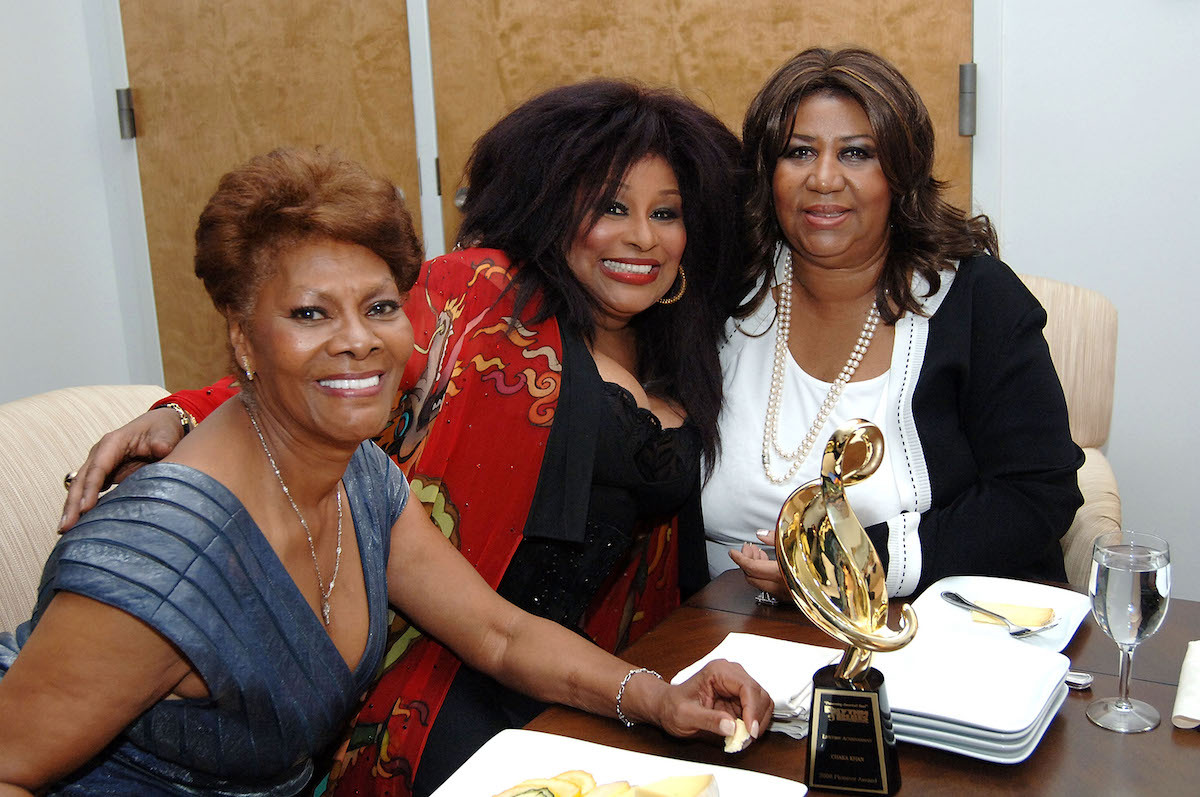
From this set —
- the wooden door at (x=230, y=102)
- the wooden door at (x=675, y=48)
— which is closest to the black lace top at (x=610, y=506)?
the wooden door at (x=675, y=48)

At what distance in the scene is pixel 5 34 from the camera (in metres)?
3.60

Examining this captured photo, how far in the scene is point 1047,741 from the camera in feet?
3.82

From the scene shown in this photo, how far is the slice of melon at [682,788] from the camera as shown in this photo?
0.98m

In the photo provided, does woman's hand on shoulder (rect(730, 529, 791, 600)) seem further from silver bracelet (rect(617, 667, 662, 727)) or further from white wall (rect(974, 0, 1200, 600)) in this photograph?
white wall (rect(974, 0, 1200, 600))

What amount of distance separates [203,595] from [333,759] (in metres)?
0.56

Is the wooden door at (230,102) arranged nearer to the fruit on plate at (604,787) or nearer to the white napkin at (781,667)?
the white napkin at (781,667)

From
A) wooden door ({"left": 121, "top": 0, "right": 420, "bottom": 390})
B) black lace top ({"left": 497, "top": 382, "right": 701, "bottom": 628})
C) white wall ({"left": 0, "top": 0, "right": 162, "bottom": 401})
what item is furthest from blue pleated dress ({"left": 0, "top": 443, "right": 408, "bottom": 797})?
white wall ({"left": 0, "top": 0, "right": 162, "bottom": 401})

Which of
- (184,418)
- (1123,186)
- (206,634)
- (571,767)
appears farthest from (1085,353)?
(206,634)

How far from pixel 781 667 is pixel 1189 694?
0.44 m

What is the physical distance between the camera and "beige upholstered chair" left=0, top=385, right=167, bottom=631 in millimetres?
1617

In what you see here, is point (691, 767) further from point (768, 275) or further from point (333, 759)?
point (768, 275)

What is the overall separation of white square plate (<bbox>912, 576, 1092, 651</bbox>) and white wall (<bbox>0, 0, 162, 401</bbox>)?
324cm

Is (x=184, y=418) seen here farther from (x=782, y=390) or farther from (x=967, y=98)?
(x=967, y=98)

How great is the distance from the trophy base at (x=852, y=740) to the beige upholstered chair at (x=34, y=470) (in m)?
1.19
